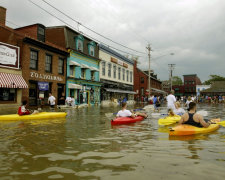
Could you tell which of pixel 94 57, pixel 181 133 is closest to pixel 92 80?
pixel 94 57

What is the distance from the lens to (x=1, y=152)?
498cm

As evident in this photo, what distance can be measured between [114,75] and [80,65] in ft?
38.7

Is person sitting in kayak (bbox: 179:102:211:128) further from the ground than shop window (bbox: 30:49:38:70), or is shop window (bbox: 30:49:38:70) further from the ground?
shop window (bbox: 30:49:38:70)

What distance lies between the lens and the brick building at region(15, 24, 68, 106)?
19516 millimetres

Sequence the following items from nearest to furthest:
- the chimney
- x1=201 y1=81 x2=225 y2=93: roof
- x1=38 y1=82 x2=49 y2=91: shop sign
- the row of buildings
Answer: the row of buildings < the chimney < x1=38 y1=82 x2=49 y2=91: shop sign < x1=201 y1=81 x2=225 y2=93: roof

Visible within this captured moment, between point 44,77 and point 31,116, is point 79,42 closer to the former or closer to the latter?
point 44,77

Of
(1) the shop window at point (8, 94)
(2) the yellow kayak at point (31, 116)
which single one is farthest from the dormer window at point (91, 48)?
(2) the yellow kayak at point (31, 116)

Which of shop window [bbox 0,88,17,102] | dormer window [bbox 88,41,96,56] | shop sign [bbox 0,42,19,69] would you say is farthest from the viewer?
dormer window [bbox 88,41,96,56]

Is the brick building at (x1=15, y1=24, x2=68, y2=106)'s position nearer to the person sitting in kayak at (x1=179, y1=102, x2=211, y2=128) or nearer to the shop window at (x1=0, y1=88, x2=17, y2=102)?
the shop window at (x1=0, y1=88, x2=17, y2=102)

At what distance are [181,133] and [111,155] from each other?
3.31 m

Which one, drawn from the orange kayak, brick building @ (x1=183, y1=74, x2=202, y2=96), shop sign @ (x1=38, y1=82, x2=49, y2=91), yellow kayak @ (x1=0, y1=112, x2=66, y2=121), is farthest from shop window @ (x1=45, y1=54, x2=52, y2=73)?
brick building @ (x1=183, y1=74, x2=202, y2=96)

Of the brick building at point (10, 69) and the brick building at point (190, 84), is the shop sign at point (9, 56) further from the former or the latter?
the brick building at point (190, 84)

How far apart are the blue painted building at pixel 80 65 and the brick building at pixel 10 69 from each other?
6929mm

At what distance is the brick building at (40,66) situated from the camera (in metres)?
19.5
